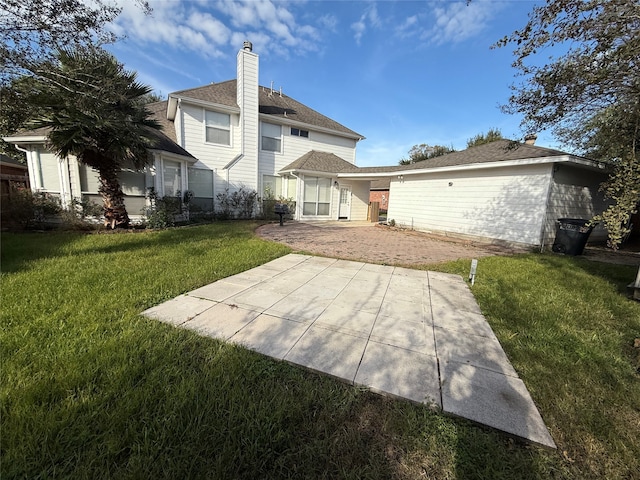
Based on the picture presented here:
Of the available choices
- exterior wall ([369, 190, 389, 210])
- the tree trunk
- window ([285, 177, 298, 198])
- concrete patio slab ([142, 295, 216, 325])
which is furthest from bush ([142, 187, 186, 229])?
exterior wall ([369, 190, 389, 210])

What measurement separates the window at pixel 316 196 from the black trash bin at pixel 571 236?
401 inches

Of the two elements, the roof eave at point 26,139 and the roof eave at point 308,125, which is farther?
the roof eave at point 308,125

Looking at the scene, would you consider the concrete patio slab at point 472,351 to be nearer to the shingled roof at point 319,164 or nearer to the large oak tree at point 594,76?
the large oak tree at point 594,76

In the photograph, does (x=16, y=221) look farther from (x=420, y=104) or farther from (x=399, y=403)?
(x=420, y=104)

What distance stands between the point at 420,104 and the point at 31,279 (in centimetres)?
1645

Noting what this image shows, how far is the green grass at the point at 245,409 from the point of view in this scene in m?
1.42

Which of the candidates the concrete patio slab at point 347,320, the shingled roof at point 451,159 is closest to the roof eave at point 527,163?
the shingled roof at point 451,159

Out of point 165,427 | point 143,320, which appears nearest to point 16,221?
point 143,320

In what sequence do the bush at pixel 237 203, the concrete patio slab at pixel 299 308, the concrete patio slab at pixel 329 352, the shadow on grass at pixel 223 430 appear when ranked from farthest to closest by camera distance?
the bush at pixel 237 203
the concrete patio slab at pixel 299 308
the concrete patio slab at pixel 329 352
the shadow on grass at pixel 223 430

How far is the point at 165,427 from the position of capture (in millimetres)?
1578

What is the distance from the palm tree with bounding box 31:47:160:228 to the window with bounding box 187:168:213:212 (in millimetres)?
3818

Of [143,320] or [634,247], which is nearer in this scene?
[143,320]

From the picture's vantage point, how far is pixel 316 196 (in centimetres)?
1443

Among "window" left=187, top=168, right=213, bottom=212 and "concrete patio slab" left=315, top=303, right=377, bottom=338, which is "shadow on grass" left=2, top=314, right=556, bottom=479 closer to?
"concrete patio slab" left=315, top=303, right=377, bottom=338
